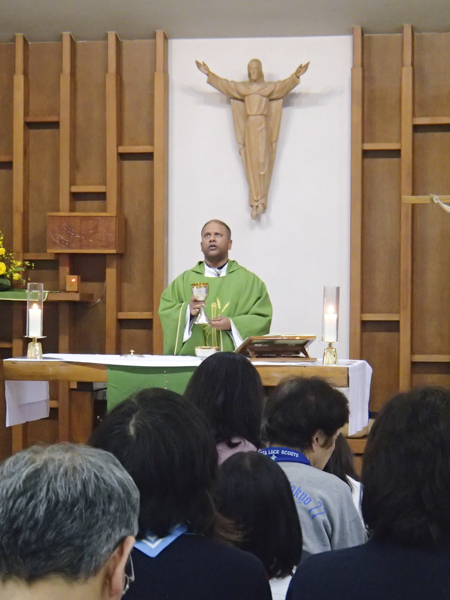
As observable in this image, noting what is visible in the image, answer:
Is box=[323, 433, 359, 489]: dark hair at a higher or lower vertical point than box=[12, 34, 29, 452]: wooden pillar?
lower

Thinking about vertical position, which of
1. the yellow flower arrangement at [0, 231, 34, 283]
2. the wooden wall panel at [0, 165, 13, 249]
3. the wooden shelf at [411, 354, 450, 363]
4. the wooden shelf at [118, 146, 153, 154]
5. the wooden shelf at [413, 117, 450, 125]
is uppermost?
the wooden shelf at [413, 117, 450, 125]

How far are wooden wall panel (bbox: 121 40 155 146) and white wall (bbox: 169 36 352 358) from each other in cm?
21

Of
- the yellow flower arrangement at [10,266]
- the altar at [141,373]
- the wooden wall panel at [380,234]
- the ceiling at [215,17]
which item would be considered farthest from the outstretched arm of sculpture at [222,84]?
the altar at [141,373]

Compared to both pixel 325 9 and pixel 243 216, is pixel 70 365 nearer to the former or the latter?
pixel 243 216

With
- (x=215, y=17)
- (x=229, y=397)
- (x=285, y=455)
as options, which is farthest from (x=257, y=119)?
(x=285, y=455)

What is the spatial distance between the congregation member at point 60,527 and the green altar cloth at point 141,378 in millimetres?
3120

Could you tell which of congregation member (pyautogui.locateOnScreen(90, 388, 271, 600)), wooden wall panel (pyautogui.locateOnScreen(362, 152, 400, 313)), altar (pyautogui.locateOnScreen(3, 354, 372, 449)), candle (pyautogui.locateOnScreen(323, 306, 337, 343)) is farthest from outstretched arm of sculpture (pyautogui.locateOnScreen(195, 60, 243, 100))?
congregation member (pyautogui.locateOnScreen(90, 388, 271, 600))

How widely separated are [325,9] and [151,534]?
5715 millimetres

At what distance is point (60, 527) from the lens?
1.03 meters

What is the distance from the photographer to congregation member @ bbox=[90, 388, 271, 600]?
1.45 m

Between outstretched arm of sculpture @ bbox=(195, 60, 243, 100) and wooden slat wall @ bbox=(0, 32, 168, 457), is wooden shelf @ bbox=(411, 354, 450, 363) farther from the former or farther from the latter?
outstretched arm of sculpture @ bbox=(195, 60, 243, 100)

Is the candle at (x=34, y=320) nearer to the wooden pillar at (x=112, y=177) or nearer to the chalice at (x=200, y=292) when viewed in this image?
the chalice at (x=200, y=292)

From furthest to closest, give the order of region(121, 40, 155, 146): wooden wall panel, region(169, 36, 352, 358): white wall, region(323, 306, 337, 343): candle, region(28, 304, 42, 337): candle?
1. region(121, 40, 155, 146): wooden wall panel
2. region(169, 36, 352, 358): white wall
3. region(28, 304, 42, 337): candle
4. region(323, 306, 337, 343): candle

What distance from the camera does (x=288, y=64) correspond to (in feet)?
22.6
